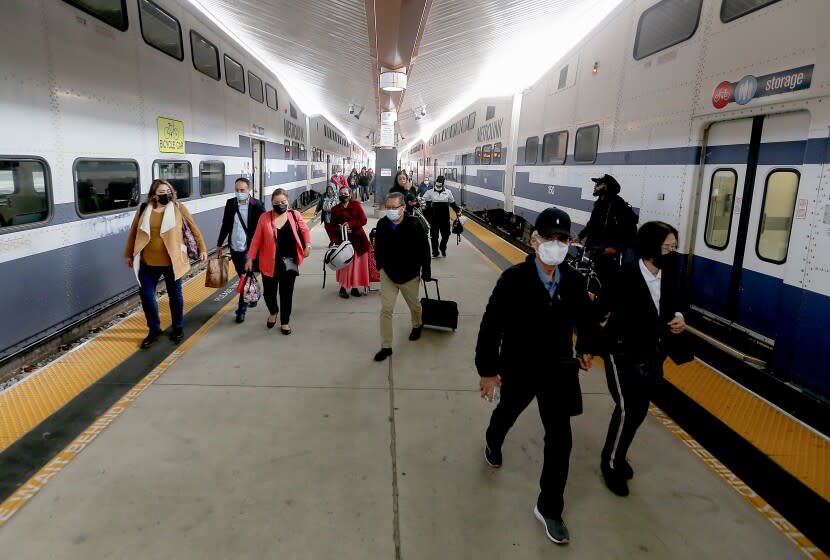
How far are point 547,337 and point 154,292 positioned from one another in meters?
4.13

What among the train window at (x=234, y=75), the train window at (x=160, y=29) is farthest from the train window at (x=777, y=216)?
the train window at (x=234, y=75)

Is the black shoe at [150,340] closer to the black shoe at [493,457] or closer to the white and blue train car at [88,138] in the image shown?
the white and blue train car at [88,138]

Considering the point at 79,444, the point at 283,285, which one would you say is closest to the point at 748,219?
the point at 283,285

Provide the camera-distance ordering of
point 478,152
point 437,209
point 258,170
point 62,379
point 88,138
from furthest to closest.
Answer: point 478,152
point 258,170
point 437,209
point 88,138
point 62,379

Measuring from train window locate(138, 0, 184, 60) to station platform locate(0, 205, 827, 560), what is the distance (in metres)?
4.00

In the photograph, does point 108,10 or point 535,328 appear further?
point 108,10

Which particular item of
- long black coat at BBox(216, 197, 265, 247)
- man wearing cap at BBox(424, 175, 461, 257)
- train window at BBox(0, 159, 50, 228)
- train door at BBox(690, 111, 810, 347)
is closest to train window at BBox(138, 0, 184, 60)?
long black coat at BBox(216, 197, 265, 247)

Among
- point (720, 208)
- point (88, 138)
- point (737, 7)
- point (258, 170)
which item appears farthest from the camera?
point (258, 170)

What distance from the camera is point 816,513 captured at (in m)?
2.70

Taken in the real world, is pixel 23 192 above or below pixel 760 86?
below

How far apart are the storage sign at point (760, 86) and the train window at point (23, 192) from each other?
20.5ft

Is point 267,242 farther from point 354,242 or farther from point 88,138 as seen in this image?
point 88,138

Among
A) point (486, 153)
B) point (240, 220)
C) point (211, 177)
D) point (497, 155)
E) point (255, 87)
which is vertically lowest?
point (240, 220)

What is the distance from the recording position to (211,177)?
846 cm
